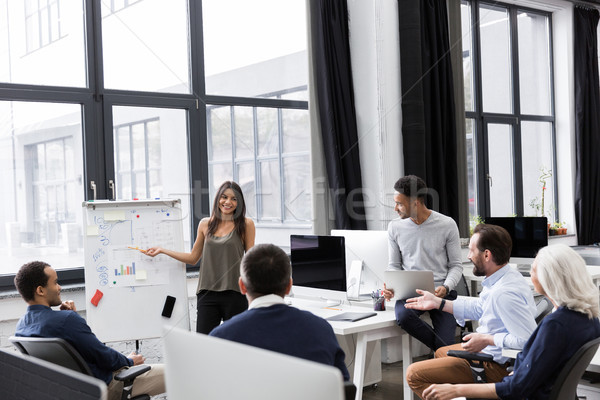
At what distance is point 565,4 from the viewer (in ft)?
24.0

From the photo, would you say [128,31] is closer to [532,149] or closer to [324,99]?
[324,99]

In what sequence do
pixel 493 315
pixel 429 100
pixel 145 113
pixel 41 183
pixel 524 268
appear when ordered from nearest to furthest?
pixel 493 315
pixel 41 183
pixel 145 113
pixel 524 268
pixel 429 100

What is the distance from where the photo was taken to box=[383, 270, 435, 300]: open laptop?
11.6 feet

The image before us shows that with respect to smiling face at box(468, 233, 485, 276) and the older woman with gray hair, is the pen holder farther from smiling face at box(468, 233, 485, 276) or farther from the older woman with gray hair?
the older woman with gray hair

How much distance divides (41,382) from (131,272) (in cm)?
306

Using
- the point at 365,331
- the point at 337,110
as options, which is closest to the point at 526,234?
the point at 337,110

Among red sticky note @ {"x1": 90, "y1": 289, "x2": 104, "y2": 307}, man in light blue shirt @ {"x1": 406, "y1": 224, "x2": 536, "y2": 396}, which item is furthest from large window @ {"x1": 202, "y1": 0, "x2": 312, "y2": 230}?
man in light blue shirt @ {"x1": 406, "y1": 224, "x2": 536, "y2": 396}

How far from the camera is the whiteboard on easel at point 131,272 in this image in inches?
151

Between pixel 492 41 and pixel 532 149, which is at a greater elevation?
pixel 492 41

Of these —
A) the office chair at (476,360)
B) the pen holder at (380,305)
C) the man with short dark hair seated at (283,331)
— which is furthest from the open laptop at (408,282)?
the man with short dark hair seated at (283,331)

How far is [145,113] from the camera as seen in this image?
461 centimetres

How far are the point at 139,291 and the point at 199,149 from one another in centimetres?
137

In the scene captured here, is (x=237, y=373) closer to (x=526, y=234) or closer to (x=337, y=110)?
(x=337, y=110)

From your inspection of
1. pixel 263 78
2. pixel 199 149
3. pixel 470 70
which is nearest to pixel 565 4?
pixel 470 70
